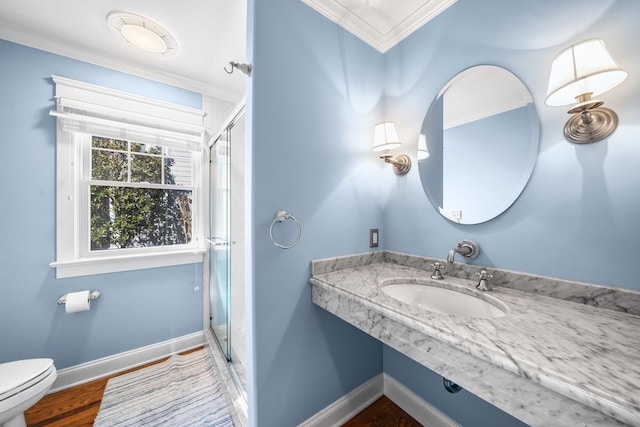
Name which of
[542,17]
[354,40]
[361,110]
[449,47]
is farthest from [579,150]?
[354,40]

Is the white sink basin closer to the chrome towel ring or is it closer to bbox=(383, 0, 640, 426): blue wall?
bbox=(383, 0, 640, 426): blue wall

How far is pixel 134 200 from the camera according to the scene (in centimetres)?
195

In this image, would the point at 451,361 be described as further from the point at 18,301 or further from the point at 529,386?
the point at 18,301

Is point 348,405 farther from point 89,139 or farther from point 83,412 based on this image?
point 89,139

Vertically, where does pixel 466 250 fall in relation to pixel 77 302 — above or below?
above

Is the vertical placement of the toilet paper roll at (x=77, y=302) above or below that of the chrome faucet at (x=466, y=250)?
below

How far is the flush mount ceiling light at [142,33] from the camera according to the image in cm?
144

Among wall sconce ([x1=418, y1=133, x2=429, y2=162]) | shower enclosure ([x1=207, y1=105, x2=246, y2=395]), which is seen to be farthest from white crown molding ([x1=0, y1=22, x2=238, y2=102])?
wall sconce ([x1=418, y1=133, x2=429, y2=162])

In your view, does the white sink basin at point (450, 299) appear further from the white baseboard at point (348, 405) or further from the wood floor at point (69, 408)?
the wood floor at point (69, 408)

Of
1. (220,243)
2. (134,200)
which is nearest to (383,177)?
(220,243)

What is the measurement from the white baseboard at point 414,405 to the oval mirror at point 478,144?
1097 mm

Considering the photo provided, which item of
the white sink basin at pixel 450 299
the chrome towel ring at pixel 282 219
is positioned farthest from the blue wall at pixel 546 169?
the chrome towel ring at pixel 282 219

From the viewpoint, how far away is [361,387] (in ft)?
4.70

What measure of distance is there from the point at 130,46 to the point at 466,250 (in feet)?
8.88
